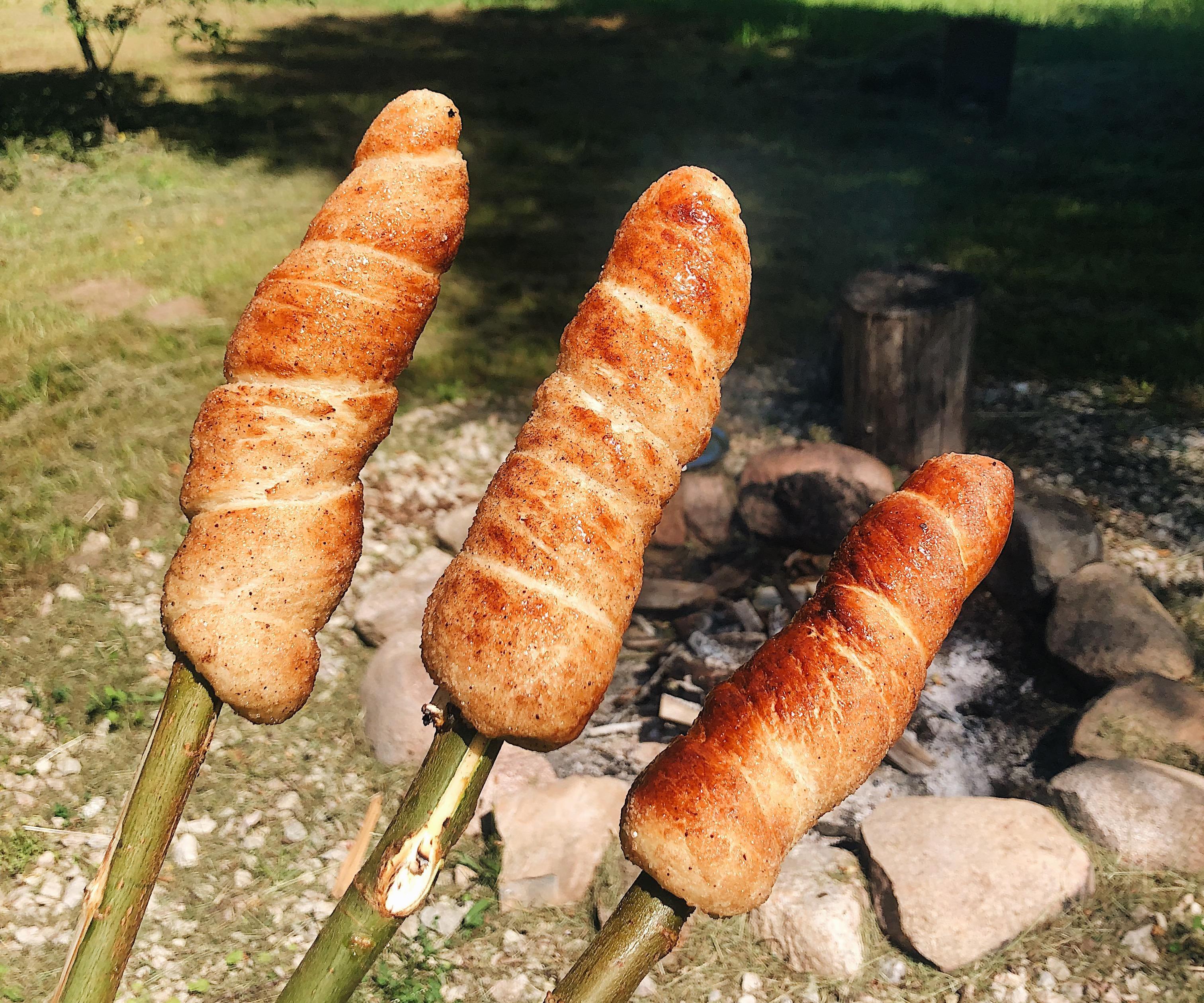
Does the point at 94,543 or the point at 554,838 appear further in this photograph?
the point at 94,543

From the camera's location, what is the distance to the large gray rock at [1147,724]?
13.1 feet

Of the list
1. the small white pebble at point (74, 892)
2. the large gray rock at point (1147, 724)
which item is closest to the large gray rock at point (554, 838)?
the small white pebble at point (74, 892)

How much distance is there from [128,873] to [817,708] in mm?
935

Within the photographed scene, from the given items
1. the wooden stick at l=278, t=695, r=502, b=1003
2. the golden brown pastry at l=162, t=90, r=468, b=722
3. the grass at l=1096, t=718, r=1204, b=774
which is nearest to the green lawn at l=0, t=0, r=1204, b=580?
the grass at l=1096, t=718, r=1204, b=774

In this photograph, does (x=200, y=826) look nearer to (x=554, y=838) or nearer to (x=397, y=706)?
(x=397, y=706)

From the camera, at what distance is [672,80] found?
15328 mm

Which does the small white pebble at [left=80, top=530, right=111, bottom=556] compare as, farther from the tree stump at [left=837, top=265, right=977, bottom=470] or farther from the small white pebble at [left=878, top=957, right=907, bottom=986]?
the tree stump at [left=837, top=265, right=977, bottom=470]

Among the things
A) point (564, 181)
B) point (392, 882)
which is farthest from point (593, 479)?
point (564, 181)

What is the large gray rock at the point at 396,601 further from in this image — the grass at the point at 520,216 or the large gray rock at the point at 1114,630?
the large gray rock at the point at 1114,630

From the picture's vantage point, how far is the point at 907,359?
20.3 ft

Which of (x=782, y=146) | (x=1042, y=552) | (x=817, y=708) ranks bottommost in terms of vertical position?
(x=1042, y=552)

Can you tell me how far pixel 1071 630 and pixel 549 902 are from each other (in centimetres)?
275

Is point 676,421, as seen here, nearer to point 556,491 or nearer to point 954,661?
point 556,491

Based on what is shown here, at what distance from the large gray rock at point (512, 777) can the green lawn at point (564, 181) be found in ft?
7.76
